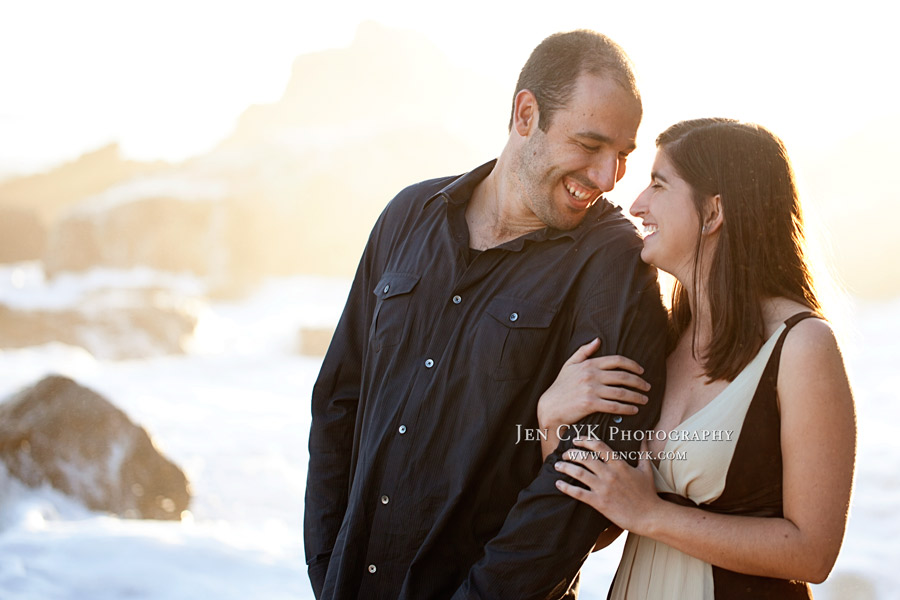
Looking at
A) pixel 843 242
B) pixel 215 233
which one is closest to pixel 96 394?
pixel 843 242

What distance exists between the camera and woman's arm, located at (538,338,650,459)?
6.29 feet

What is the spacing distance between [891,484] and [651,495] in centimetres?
722

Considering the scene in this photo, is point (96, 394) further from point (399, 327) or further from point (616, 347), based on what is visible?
point (616, 347)

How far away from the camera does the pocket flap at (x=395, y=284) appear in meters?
2.28

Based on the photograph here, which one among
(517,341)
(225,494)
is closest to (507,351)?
(517,341)

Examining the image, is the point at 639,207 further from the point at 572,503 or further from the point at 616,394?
the point at 572,503

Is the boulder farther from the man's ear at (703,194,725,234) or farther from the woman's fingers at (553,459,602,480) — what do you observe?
the man's ear at (703,194,725,234)

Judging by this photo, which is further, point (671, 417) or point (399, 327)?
point (399, 327)

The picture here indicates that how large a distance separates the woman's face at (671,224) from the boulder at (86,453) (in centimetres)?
454

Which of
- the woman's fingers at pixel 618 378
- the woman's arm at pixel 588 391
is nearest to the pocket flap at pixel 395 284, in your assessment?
the woman's arm at pixel 588 391

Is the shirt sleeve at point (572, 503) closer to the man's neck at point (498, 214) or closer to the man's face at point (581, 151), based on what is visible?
the man's face at point (581, 151)

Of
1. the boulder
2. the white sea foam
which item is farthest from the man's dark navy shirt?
the boulder

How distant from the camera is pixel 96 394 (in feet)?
19.2

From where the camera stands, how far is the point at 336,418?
99.3 inches
